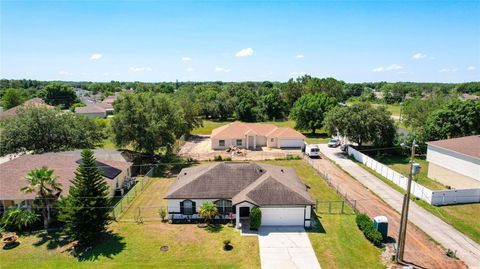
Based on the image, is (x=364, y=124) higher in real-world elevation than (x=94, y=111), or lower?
higher

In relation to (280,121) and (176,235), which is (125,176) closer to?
(176,235)

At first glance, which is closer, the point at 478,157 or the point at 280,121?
the point at 478,157

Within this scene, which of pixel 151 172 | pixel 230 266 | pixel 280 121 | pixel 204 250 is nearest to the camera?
pixel 230 266

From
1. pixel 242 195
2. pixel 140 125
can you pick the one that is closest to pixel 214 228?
pixel 242 195

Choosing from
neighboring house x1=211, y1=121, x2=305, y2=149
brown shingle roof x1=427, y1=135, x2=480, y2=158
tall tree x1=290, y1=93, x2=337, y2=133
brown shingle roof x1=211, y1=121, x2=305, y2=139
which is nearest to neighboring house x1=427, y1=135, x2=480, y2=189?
brown shingle roof x1=427, y1=135, x2=480, y2=158

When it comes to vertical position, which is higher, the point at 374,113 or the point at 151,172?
the point at 374,113

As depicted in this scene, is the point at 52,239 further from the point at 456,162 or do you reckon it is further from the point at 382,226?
the point at 456,162

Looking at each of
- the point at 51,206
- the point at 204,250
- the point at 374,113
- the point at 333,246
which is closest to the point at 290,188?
the point at 333,246
